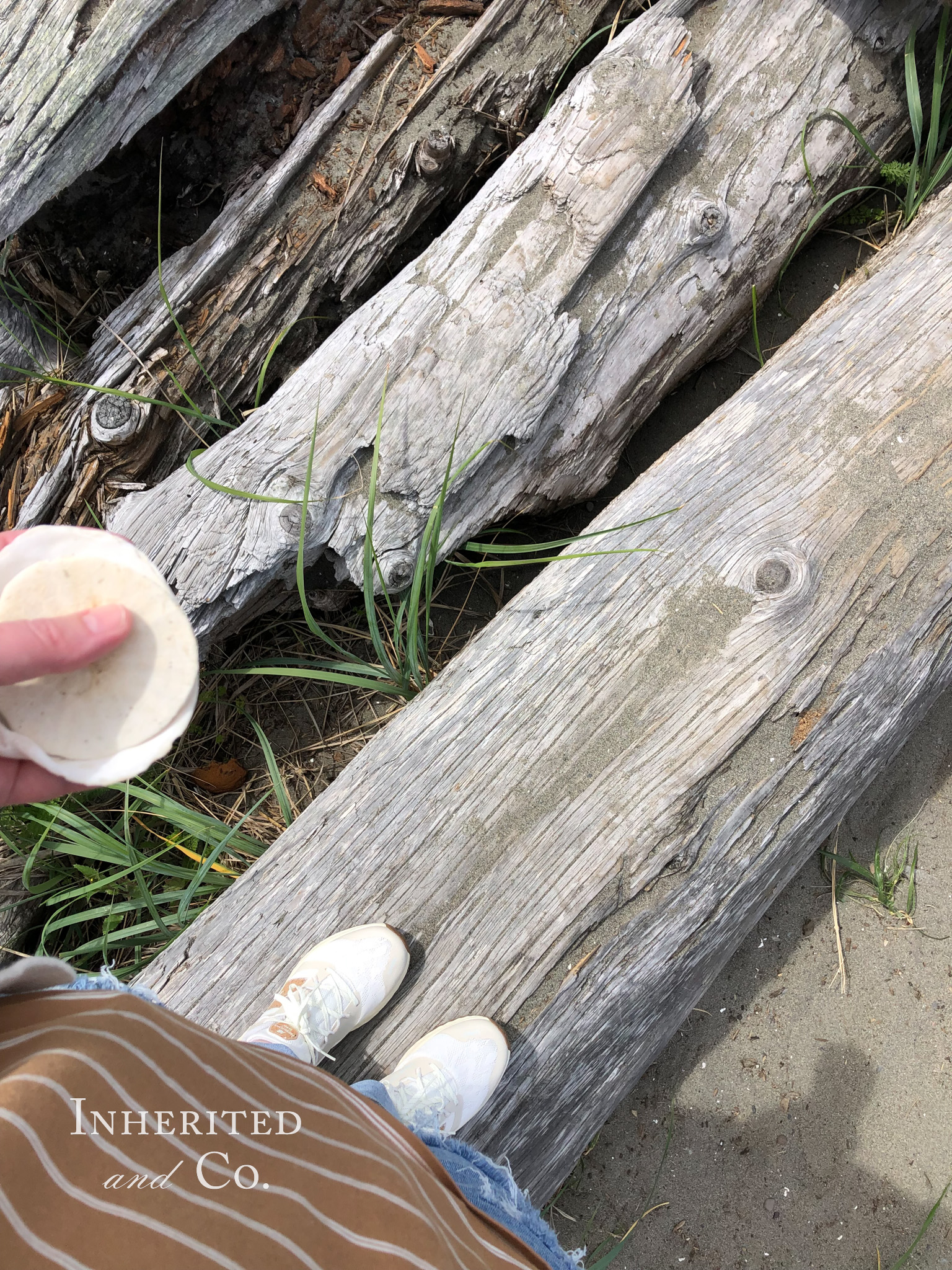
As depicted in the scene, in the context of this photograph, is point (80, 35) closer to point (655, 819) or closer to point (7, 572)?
point (7, 572)

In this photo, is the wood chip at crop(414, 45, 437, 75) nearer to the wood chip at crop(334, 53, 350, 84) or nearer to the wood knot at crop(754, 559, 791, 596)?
the wood chip at crop(334, 53, 350, 84)

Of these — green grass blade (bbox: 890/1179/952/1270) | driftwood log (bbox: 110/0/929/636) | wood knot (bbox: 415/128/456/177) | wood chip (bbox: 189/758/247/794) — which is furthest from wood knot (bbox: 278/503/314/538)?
green grass blade (bbox: 890/1179/952/1270)

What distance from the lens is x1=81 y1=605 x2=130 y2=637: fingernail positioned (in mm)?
1175

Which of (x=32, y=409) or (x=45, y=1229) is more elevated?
(x=32, y=409)

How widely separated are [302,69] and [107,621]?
1.94 m

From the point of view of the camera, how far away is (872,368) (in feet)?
5.81

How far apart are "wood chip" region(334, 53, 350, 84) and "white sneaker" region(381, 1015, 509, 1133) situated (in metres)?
2.47

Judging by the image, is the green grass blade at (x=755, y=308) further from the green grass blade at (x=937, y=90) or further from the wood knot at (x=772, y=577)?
the wood knot at (x=772, y=577)

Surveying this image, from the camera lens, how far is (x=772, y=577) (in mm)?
1666

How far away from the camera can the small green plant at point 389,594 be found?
1.75 metres

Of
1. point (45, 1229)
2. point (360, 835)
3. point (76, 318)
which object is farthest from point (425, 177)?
point (45, 1229)

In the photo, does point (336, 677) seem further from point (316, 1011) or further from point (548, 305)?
point (548, 305)

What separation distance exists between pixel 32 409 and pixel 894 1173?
291 cm

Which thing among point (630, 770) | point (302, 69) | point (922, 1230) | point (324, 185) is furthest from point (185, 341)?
point (922, 1230)
